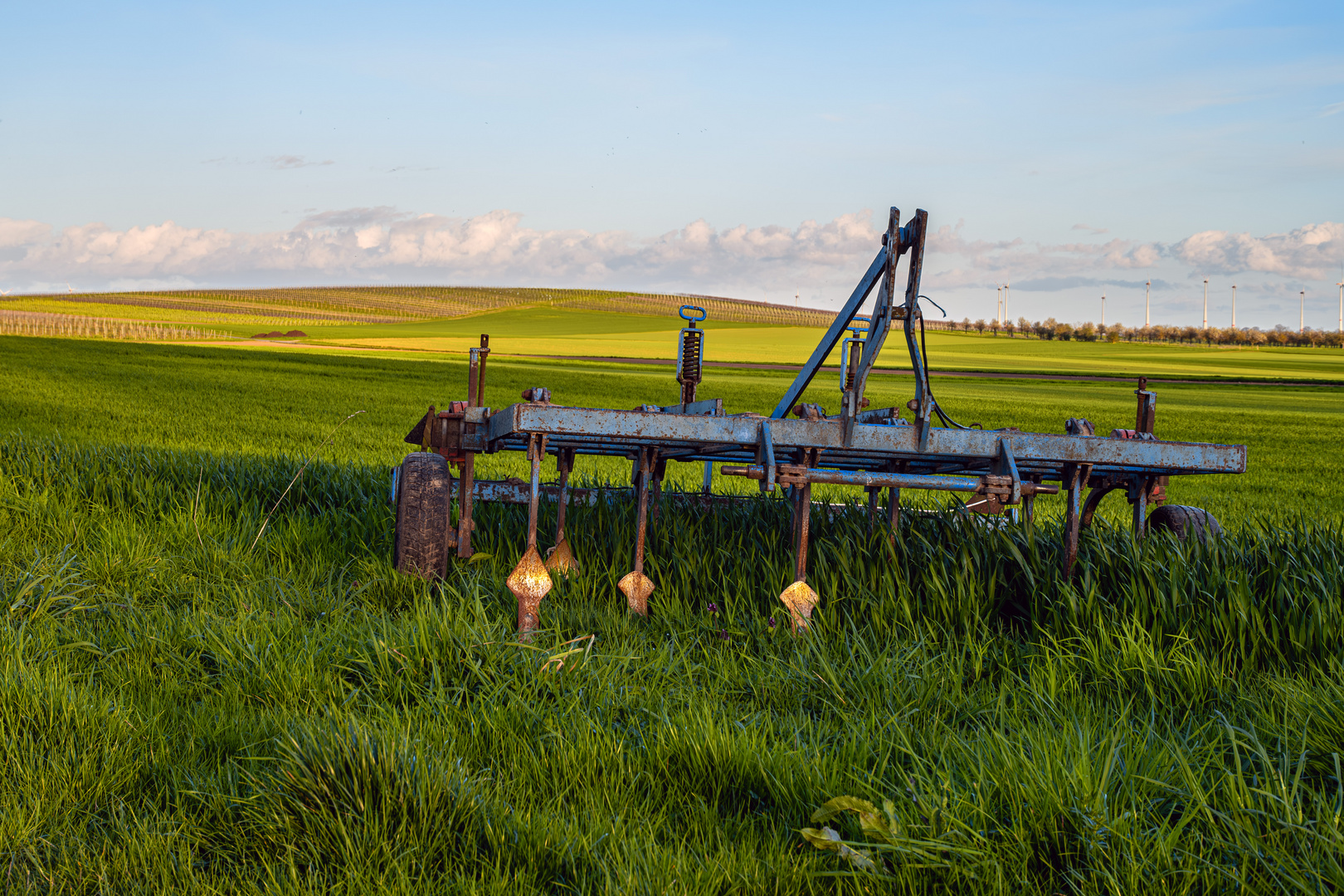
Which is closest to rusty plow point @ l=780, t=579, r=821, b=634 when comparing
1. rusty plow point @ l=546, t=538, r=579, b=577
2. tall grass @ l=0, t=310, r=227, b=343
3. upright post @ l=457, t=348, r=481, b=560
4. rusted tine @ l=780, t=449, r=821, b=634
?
A: rusted tine @ l=780, t=449, r=821, b=634

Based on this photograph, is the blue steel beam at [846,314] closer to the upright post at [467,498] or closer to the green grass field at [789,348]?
the upright post at [467,498]

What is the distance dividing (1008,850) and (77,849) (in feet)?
7.89

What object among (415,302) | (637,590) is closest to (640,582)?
(637,590)

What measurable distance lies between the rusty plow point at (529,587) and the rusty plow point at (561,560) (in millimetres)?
541

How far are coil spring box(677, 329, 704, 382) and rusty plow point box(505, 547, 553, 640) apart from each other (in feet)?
4.35

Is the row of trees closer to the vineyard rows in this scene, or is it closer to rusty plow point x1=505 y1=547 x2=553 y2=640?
the vineyard rows

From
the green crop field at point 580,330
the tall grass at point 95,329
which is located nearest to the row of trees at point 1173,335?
the green crop field at point 580,330

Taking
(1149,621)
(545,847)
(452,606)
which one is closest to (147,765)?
(545,847)

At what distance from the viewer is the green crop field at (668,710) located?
2.31 m

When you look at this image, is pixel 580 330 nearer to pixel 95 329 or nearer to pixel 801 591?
pixel 95 329

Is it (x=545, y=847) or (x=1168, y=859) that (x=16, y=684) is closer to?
(x=545, y=847)

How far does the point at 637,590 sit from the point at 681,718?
4.62ft

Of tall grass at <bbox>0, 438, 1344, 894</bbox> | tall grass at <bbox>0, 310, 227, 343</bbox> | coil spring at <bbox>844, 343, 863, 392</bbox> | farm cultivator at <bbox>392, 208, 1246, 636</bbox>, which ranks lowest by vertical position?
tall grass at <bbox>0, 438, 1344, 894</bbox>

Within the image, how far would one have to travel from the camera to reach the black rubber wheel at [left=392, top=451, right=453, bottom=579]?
4547 millimetres
